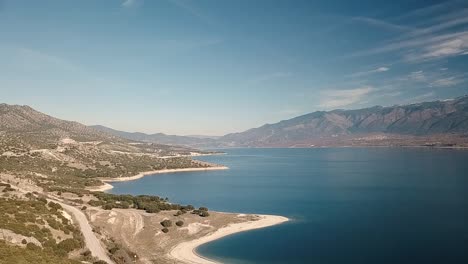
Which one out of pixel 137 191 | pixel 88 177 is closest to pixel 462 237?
pixel 137 191

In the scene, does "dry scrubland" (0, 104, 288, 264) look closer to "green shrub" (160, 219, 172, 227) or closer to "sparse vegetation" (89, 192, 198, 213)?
"sparse vegetation" (89, 192, 198, 213)

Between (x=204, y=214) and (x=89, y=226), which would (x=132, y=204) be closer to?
(x=204, y=214)

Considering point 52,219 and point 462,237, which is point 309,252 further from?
point 52,219

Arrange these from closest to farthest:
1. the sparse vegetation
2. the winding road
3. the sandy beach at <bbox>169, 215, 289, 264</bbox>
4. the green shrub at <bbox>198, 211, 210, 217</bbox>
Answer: the winding road < the sandy beach at <bbox>169, 215, 289, 264</bbox> < the green shrub at <bbox>198, 211, 210, 217</bbox> < the sparse vegetation

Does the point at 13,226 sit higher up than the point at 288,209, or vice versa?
the point at 13,226

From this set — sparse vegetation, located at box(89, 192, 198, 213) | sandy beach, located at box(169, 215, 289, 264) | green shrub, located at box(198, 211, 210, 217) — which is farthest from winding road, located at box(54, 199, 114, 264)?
green shrub, located at box(198, 211, 210, 217)

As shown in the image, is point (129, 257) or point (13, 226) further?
point (129, 257)

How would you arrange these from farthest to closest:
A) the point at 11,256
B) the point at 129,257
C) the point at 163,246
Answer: the point at 163,246
the point at 129,257
the point at 11,256

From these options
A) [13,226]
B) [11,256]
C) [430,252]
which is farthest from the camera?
[430,252]
